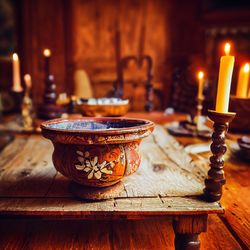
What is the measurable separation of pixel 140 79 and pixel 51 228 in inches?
142

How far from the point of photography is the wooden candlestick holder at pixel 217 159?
838 mm

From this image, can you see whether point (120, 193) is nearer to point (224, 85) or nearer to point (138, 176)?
point (138, 176)

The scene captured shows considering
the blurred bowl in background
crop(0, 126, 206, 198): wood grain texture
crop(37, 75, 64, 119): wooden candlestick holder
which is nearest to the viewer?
crop(0, 126, 206, 198): wood grain texture

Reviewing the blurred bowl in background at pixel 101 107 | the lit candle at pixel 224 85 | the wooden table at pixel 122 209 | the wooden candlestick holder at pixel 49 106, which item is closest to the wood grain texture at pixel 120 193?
the wooden table at pixel 122 209

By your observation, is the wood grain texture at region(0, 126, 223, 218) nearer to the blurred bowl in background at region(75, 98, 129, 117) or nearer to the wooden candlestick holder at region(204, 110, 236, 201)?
the wooden candlestick holder at region(204, 110, 236, 201)

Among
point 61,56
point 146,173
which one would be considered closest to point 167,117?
point 146,173

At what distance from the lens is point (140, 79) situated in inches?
178

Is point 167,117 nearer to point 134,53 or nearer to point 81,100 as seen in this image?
point 81,100

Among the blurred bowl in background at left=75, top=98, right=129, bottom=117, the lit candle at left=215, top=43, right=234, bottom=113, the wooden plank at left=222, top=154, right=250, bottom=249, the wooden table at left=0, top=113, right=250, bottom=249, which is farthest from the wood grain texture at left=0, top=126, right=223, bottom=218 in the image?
the blurred bowl in background at left=75, top=98, right=129, bottom=117

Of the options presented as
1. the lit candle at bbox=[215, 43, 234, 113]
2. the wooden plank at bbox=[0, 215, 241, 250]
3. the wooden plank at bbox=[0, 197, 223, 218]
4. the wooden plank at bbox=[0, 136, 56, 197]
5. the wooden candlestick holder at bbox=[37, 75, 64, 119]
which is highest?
the lit candle at bbox=[215, 43, 234, 113]

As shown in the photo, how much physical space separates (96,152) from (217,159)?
34cm

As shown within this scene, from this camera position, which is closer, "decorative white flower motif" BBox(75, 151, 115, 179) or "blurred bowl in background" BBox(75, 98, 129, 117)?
"decorative white flower motif" BBox(75, 151, 115, 179)

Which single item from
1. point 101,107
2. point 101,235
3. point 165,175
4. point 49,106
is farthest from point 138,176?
point 49,106

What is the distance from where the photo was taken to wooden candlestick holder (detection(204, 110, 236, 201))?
84 cm
